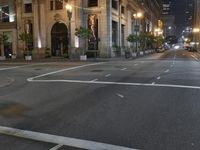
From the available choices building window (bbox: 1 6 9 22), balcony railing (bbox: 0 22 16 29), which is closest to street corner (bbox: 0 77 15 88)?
balcony railing (bbox: 0 22 16 29)

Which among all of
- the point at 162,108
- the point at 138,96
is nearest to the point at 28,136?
the point at 162,108

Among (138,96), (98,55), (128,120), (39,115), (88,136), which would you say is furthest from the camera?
(98,55)

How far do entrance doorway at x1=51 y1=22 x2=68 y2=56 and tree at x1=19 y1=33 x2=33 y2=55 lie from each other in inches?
157

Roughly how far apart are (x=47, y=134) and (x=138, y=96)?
235 inches

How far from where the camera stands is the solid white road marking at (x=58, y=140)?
6.64 meters

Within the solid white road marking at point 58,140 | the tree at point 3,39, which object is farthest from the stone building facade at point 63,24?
the solid white road marking at point 58,140

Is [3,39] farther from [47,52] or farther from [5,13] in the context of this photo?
[5,13]

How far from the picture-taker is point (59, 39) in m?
59.7

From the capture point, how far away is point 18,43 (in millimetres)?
62594

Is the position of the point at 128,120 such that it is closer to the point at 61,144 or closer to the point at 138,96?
the point at 61,144

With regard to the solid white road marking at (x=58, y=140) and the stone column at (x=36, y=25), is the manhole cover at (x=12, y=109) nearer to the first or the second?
the solid white road marking at (x=58, y=140)

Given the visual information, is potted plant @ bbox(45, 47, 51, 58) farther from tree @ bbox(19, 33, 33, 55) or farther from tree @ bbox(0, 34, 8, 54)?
tree @ bbox(0, 34, 8, 54)

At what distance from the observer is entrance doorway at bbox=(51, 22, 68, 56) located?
194ft

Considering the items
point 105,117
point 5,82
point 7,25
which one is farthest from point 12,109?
point 7,25
